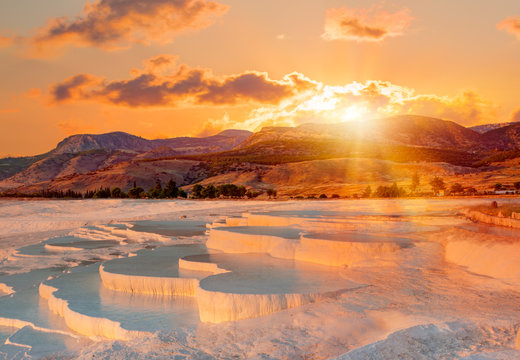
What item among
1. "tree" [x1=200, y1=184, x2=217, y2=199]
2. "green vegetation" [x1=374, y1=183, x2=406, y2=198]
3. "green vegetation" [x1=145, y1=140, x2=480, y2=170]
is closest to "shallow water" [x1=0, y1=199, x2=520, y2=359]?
"green vegetation" [x1=374, y1=183, x2=406, y2=198]

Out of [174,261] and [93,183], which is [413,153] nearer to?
[93,183]

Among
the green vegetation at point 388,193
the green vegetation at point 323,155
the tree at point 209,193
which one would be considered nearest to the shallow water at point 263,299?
the green vegetation at point 388,193

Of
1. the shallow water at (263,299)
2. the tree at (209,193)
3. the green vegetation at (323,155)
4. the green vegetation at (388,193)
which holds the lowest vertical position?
the shallow water at (263,299)

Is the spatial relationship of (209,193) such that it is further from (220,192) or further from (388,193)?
(388,193)

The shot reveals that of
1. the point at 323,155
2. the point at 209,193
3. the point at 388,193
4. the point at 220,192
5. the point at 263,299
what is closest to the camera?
the point at 263,299

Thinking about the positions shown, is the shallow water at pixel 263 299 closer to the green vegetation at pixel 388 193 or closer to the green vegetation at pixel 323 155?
the green vegetation at pixel 388 193

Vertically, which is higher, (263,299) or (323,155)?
(323,155)

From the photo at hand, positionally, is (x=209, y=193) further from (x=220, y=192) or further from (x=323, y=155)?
(x=323, y=155)

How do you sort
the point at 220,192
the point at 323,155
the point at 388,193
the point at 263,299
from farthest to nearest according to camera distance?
the point at 323,155
the point at 220,192
the point at 388,193
the point at 263,299

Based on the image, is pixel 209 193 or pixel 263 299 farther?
pixel 209 193

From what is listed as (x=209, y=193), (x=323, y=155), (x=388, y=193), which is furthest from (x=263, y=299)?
(x=323, y=155)

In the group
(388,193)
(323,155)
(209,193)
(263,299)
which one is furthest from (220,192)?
(323,155)

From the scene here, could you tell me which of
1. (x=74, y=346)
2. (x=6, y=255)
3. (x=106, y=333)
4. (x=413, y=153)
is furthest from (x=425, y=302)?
(x=413, y=153)

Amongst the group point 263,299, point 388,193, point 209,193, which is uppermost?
point 209,193
